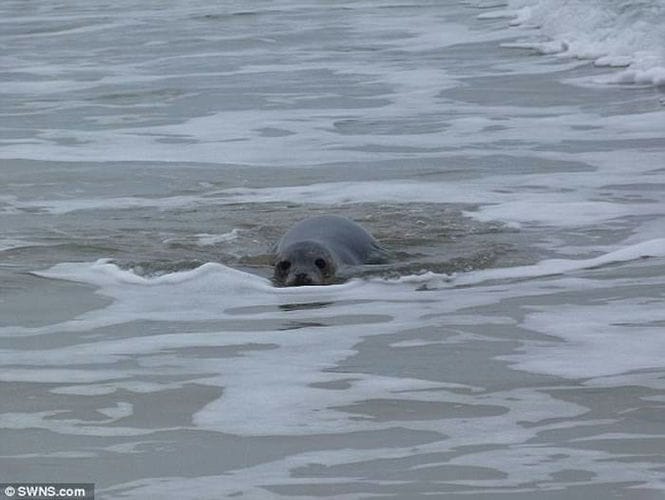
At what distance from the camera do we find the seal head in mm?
6809

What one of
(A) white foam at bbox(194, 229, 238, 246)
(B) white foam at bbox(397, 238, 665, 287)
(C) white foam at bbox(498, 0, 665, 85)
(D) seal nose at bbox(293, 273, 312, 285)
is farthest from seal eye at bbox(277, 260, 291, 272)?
(C) white foam at bbox(498, 0, 665, 85)

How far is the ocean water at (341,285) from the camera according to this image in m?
4.40

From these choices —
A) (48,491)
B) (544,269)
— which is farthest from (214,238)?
(48,491)

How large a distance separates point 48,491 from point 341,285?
9.25 feet

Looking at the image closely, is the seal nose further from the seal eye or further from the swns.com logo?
the swns.com logo

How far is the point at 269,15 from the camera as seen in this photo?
69.7ft

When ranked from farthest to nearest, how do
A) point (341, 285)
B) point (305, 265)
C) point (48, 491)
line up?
point (305, 265)
point (341, 285)
point (48, 491)

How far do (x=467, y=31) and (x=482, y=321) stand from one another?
42.5 feet

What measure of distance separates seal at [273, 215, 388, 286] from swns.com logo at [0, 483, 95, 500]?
2.74 meters

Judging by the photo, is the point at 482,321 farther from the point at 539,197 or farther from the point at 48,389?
the point at 539,197

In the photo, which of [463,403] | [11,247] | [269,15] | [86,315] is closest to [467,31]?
[269,15]

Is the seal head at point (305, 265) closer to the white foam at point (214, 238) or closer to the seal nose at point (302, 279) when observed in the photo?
the seal nose at point (302, 279)

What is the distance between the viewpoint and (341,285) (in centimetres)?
676

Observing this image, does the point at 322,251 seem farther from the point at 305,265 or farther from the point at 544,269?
the point at 544,269
